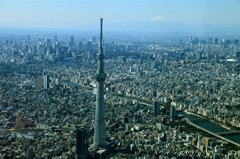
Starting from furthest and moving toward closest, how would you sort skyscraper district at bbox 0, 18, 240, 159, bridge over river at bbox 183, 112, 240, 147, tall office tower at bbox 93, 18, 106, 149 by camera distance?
bridge over river at bbox 183, 112, 240, 147 → tall office tower at bbox 93, 18, 106, 149 → skyscraper district at bbox 0, 18, 240, 159

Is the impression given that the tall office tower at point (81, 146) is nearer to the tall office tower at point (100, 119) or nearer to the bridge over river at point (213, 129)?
the tall office tower at point (100, 119)

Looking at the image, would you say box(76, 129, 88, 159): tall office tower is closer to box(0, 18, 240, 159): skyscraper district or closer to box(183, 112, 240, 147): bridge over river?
box(0, 18, 240, 159): skyscraper district

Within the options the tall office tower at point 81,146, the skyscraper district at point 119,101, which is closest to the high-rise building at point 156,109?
the skyscraper district at point 119,101

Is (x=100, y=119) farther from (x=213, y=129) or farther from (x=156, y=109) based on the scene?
(x=156, y=109)

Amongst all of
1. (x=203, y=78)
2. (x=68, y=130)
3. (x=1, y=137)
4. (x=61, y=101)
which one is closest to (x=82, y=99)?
(x=61, y=101)

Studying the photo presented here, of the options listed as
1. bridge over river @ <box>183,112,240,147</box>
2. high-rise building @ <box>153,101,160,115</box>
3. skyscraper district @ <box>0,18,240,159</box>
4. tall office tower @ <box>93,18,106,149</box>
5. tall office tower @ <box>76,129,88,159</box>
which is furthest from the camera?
high-rise building @ <box>153,101,160,115</box>

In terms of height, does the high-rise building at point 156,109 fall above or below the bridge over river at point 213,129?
above

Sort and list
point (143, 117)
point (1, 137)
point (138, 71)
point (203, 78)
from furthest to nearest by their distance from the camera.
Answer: point (138, 71)
point (203, 78)
point (143, 117)
point (1, 137)

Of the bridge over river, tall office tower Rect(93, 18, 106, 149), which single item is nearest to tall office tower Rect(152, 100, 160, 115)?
the bridge over river

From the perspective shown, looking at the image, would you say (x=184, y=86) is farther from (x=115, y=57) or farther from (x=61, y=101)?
(x=115, y=57)
